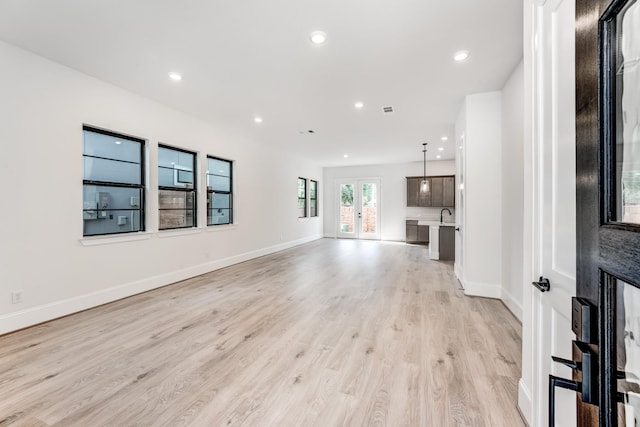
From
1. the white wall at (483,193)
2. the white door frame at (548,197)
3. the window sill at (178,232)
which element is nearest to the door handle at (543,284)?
the white door frame at (548,197)

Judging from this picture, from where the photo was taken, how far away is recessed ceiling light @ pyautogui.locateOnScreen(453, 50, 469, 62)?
2.83 m

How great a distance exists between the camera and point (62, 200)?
322cm

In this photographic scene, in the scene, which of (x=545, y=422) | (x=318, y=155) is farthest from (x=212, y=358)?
(x=318, y=155)

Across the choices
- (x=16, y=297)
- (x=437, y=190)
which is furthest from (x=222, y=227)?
(x=437, y=190)

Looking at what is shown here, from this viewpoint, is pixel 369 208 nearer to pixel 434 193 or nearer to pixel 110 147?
pixel 434 193

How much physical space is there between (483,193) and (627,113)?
355 centimetres

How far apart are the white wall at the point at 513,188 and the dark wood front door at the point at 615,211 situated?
2588 millimetres

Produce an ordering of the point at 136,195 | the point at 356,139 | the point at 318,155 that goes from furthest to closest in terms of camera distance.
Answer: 1. the point at 318,155
2. the point at 356,139
3. the point at 136,195

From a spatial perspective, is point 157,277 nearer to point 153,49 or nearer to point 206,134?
point 206,134

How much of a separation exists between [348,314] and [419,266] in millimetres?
3097

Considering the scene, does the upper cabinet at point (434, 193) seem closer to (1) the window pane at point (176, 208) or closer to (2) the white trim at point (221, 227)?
(2) the white trim at point (221, 227)

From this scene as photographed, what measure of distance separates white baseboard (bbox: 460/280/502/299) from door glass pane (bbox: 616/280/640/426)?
3655 mm

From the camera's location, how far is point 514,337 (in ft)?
8.84

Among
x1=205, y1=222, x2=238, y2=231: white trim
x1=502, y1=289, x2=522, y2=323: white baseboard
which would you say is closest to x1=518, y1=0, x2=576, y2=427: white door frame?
x1=502, y1=289, x2=522, y2=323: white baseboard
